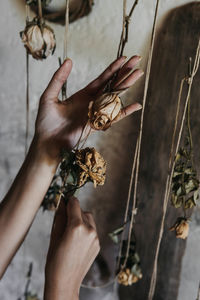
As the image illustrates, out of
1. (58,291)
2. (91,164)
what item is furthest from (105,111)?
(58,291)

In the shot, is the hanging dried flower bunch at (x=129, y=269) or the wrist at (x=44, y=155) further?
the hanging dried flower bunch at (x=129, y=269)

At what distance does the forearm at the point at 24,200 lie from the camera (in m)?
0.63

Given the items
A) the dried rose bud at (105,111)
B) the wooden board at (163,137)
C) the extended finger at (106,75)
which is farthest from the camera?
the wooden board at (163,137)

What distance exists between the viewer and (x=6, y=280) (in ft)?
3.81

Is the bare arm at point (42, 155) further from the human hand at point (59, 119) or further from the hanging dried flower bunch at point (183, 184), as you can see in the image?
the hanging dried flower bunch at point (183, 184)

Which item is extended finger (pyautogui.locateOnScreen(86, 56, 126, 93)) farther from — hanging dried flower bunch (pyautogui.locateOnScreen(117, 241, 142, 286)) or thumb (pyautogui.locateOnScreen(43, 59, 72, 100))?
hanging dried flower bunch (pyautogui.locateOnScreen(117, 241, 142, 286))

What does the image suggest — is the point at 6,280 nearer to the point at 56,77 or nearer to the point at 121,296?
the point at 121,296

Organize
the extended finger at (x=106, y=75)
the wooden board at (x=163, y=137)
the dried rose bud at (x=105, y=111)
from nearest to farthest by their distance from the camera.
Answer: the dried rose bud at (x=105, y=111), the extended finger at (x=106, y=75), the wooden board at (x=163, y=137)

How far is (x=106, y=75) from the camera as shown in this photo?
59cm

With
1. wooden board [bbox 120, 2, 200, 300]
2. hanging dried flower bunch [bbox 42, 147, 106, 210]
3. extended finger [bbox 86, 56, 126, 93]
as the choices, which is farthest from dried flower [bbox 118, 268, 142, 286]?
extended finger [bbox 86, 56, 126, 93]

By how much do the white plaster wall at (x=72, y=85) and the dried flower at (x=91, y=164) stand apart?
413 mm

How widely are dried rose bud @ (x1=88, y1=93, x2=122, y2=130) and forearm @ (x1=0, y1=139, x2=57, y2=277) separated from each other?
0.67 ft

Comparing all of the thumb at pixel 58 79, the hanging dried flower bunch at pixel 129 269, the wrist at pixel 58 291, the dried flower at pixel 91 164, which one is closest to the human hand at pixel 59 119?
the thumb at pixel 58 79

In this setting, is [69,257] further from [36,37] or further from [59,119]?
[36,37]
